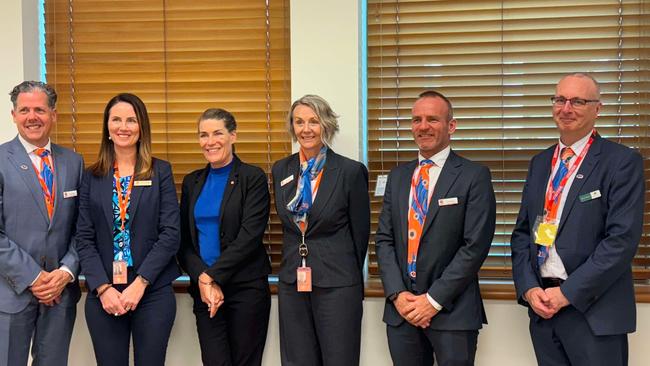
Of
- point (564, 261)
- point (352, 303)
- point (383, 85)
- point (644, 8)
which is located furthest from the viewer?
point (383, 85)

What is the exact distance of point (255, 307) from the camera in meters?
2.70

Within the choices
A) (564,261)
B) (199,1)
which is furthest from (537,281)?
(199,1)

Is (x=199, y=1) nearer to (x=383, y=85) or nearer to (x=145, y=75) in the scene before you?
(x=145, y=75)

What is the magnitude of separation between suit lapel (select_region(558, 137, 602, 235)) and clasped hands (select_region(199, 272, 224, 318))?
5.00ft

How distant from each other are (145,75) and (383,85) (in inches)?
55.0

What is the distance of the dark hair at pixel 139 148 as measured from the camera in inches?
104

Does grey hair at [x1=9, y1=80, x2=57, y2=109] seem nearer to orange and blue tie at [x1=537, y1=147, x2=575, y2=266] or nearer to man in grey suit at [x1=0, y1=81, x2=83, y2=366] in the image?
man in grey suit at [x1=0, y1=81, x2=83, y2=366]

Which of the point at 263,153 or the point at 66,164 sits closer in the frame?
the point at 66,164

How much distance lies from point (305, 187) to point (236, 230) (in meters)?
0.39

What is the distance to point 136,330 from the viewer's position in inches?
103

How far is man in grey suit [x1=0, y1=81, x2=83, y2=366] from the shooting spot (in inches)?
98.1

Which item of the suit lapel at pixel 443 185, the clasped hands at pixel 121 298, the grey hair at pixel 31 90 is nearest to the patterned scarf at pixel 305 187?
the suit lapel at pixel 443 185

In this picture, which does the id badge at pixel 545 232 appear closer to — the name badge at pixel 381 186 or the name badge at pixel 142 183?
the name badge at pixel 381 186

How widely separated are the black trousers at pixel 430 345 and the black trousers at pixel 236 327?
2.10 ft
